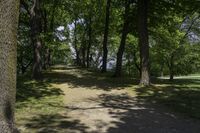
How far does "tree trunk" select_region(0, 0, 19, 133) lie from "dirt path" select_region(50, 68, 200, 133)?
1941mm

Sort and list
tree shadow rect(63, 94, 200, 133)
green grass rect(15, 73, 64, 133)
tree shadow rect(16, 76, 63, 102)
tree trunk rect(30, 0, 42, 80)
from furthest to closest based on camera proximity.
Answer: tree trunk rect(30, 0, 42, 80)
tree shadow rect(16, 76, 63, 102)
green grass rect(15, 73, 64, 133)
tree shadow rect(63, 94, 200, 133)

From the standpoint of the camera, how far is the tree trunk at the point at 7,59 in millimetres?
6188

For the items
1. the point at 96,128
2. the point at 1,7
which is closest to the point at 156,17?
the point at 96,128

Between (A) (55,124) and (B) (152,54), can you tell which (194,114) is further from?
(B) (152,54)

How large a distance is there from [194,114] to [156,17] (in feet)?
31.7

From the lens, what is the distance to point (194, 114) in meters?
10.4

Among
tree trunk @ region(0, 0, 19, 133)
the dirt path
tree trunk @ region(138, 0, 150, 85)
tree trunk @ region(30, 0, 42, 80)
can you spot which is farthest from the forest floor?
tree trunk @ region(30, 0, 42, 80)

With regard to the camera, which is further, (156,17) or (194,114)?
(156,17)

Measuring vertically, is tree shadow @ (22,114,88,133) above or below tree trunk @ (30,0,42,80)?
below

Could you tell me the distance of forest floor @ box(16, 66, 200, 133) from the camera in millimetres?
8477

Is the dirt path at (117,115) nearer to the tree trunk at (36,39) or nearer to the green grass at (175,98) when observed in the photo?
the green grass at (175,98)

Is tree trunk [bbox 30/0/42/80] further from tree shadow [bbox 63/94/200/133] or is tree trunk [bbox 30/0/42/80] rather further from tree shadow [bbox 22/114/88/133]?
tree shadow [bbox 22/114/88/133]

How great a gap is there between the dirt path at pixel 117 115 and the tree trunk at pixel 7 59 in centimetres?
194

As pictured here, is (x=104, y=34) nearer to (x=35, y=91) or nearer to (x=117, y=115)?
(x=35, y=91)
